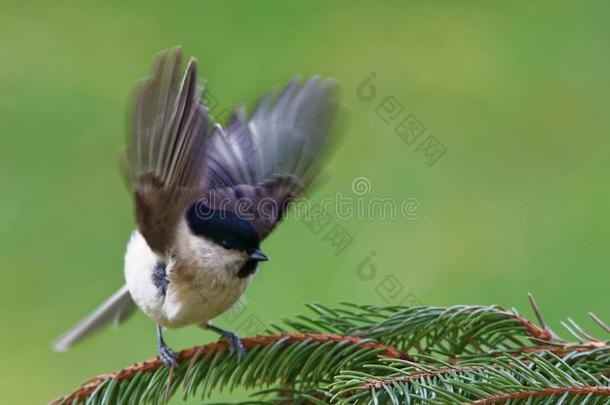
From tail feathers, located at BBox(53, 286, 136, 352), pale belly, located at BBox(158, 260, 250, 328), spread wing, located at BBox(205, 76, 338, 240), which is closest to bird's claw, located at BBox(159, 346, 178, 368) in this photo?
pale belly, located at BBox(158, 260, 250, 328)

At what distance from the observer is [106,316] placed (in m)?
2.39

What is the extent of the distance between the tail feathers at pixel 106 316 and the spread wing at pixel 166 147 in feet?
1.37

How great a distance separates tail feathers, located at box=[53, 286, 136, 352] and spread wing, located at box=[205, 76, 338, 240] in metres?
0.45

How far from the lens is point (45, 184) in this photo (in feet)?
12.8

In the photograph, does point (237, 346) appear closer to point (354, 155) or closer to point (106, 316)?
point (106, 316)

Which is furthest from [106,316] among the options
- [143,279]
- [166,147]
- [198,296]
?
[166,147]

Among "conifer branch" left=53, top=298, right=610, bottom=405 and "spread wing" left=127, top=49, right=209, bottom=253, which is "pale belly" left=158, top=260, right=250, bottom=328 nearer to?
"spread wing" left=127, top=49, right=209, bottom=253

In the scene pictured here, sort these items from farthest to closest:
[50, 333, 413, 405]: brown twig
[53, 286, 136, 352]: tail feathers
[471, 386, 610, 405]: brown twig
Result: [53, 286, 136, 352]: tail feathers, [50, 333, 413, 405]: brown twig, [471, 386, 610, 405]: brown twig

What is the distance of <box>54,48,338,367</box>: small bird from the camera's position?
65.1 inches

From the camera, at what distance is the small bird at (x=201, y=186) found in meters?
1.65

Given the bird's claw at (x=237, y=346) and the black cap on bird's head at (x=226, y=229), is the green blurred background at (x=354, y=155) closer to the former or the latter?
the black cap on bird's head at (x=226, y=229)

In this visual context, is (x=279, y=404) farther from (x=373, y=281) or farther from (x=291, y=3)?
(x=291, y=3)

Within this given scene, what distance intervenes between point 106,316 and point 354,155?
1713 millimetres

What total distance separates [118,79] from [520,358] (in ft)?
11.2
